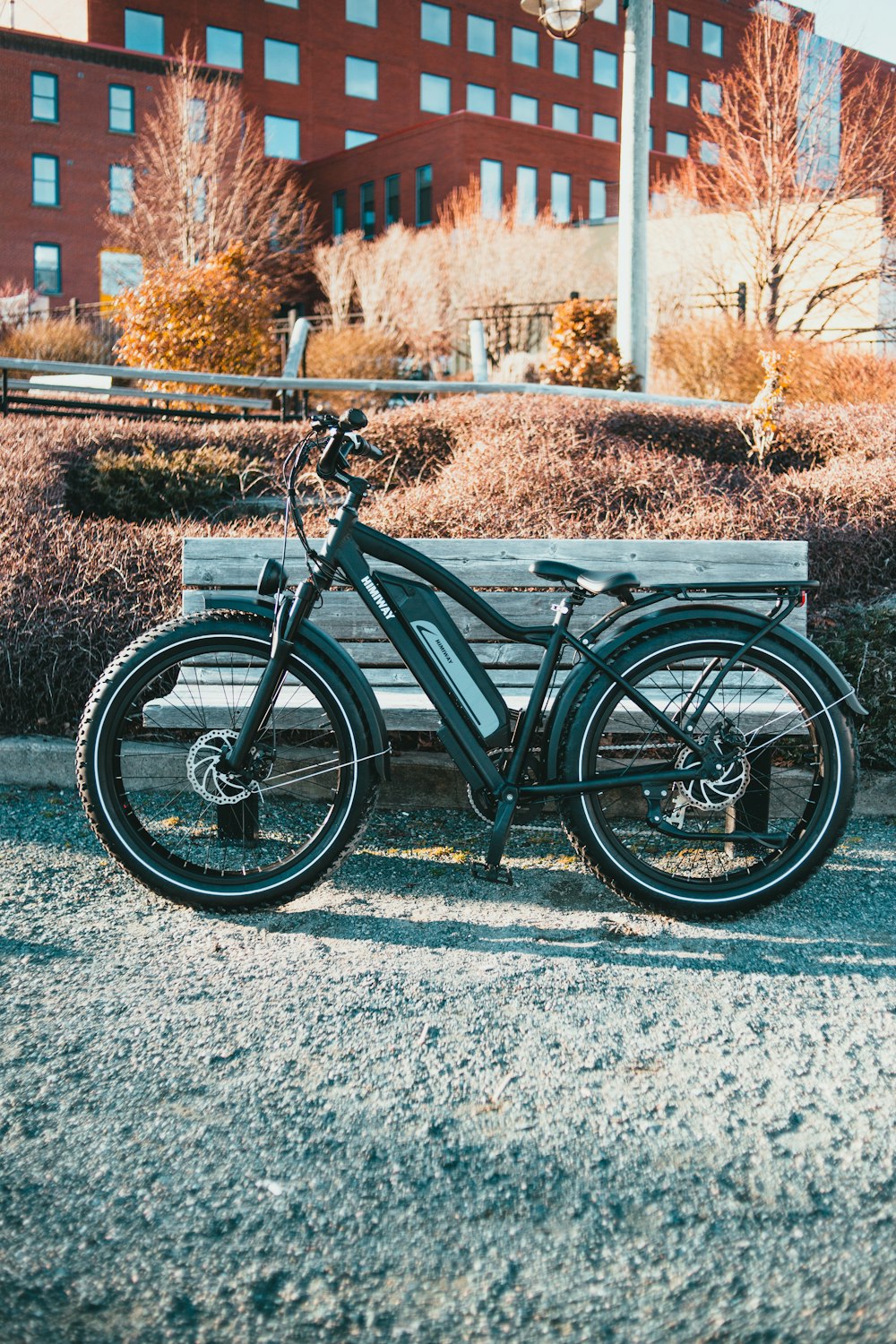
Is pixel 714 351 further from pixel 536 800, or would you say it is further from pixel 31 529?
pixel 536 800

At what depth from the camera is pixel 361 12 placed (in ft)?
150

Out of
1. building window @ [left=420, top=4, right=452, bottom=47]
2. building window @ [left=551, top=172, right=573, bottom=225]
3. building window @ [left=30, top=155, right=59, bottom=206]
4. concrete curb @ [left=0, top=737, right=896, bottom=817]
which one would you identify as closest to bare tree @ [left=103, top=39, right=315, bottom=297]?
building window @ [left=30, top=155, right=59, bottom=206]

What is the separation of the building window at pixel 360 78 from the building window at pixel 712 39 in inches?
694

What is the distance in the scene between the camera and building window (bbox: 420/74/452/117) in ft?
156

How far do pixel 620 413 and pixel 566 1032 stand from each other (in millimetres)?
6093

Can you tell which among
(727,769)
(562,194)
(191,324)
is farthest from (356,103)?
(727,769)

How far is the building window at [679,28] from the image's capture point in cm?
5291

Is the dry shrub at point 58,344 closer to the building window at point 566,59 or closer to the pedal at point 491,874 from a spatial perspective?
the pedal at point 491,874

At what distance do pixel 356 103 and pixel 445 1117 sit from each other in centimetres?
4948

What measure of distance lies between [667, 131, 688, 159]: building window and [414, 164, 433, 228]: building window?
17.0 metres

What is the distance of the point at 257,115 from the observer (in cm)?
4347

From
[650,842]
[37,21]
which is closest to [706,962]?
[650,842]

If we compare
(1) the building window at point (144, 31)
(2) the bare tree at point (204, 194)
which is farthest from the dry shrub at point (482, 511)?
(1) the building window at point (144, 31)

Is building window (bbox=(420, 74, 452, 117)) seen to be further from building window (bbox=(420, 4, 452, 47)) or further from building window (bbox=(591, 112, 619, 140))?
building window (bbox=(591, 112, 619, 140))
